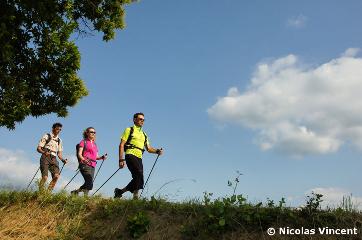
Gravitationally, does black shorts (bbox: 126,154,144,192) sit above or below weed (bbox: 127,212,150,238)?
above

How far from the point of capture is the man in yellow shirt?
6953 mm

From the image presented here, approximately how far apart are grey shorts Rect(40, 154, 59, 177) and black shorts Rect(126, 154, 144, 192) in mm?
3170

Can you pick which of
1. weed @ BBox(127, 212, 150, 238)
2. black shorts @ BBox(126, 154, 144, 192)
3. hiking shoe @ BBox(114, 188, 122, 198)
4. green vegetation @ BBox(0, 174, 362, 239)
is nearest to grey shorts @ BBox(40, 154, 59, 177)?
green vegetation @ BBox(0, 174, 362, 239)

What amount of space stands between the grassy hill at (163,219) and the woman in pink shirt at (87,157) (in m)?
1.01

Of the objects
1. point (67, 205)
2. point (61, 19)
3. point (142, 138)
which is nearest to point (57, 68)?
point (61, 19)

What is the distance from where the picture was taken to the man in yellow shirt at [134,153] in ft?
22.8

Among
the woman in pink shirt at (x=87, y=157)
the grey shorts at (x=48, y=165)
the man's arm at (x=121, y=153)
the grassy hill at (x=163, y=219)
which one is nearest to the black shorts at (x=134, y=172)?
the man's arm at (x=121, y=153)

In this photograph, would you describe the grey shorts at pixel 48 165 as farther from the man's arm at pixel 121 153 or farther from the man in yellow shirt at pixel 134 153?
the man's arm at pixel 121 153

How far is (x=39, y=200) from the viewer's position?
6988mm

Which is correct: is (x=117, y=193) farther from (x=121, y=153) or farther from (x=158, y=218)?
(x=158, y=218)

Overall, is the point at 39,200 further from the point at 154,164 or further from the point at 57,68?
the point at 57,68

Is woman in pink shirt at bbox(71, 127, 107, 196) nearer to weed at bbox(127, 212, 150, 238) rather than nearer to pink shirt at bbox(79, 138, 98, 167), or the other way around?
pink shirt at bbox(79, 138, 98, 167)

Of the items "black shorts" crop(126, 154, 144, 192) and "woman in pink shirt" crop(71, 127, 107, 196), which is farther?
"woman in pink shirt" crop(71, 127, 107, 196)

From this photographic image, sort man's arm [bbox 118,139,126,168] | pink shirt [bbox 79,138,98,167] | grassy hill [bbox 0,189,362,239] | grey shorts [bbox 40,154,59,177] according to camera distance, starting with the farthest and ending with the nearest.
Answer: grey shorts [bbox 40,154,59,177] < pink shirt [bbox 79,138,98,167] < man's arm [bbox 118,139,126,168] < grassy hill [bbox 0,189,362,239]
